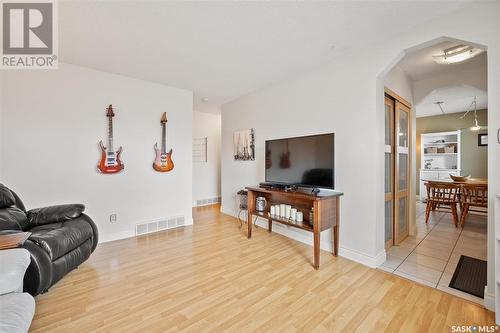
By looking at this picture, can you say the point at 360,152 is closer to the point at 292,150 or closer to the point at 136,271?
the point at 292,150

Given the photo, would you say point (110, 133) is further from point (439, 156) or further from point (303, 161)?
point (439, 156)

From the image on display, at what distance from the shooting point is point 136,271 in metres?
2.15

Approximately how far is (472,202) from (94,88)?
6.10 m

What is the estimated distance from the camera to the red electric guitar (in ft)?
9.59

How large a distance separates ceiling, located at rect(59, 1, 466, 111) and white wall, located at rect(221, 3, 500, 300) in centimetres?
13

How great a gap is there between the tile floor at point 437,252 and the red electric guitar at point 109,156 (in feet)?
11.8

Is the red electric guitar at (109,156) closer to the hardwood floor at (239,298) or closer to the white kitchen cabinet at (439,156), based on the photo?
the hardwood floor at (239,298)

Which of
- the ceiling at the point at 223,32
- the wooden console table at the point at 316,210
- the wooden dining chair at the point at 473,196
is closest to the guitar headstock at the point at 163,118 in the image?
the ceiling at the point at 223,32

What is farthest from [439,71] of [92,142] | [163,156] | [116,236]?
[116,236]

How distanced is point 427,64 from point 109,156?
446 centimetres

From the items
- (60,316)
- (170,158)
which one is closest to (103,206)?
(170,158)

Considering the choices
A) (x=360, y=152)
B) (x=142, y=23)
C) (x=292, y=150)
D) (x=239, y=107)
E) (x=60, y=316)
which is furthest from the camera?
(x=239, y=107)

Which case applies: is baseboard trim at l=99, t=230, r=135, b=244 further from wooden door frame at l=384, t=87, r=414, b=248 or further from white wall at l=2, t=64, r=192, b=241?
wooden door frame at l=384, t=87, r=414, b=248

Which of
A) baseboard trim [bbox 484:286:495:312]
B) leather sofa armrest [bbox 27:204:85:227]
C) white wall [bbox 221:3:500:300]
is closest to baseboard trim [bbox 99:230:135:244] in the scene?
leather sofa armrest [bbox 27:204:85:227]
